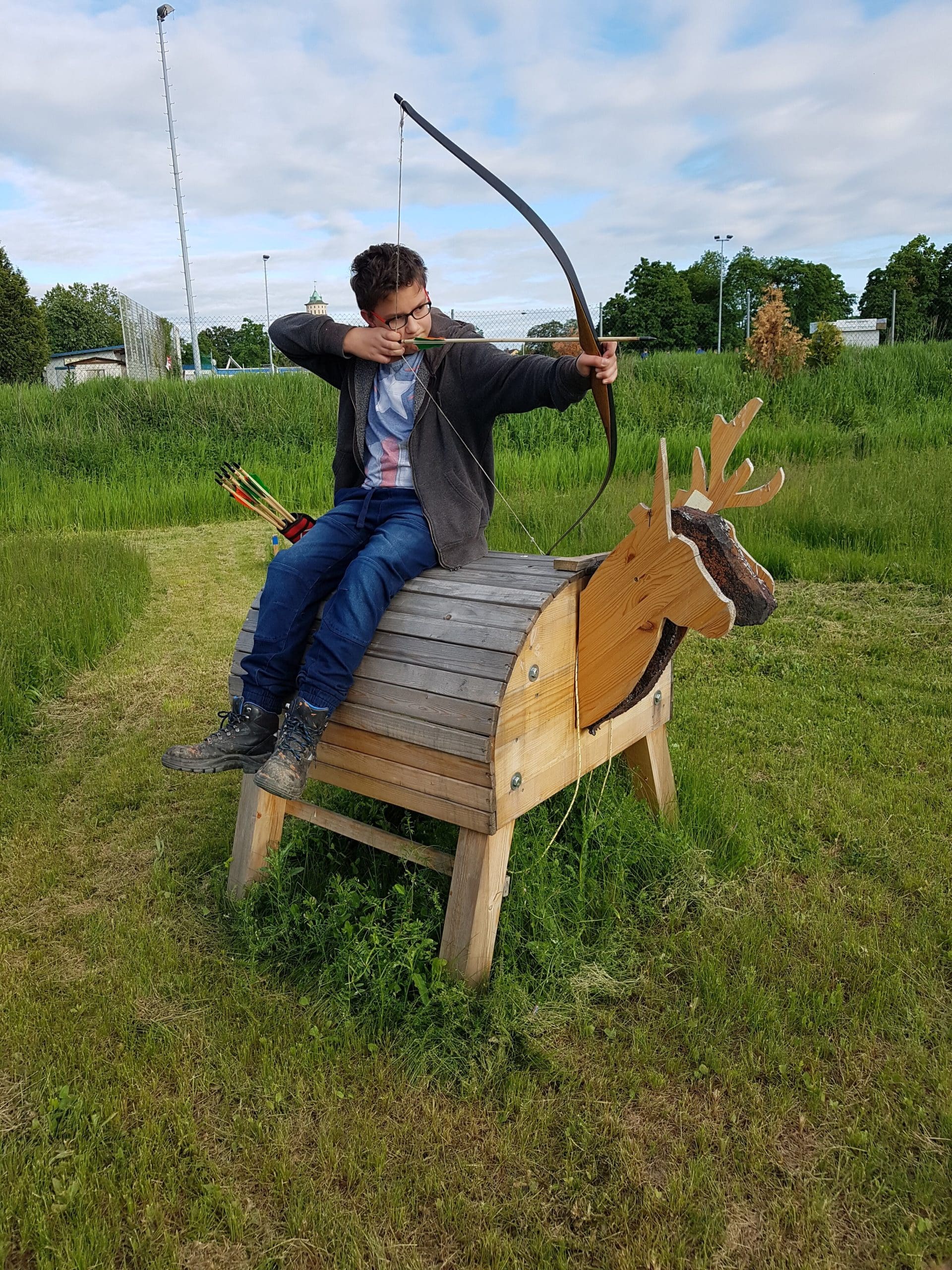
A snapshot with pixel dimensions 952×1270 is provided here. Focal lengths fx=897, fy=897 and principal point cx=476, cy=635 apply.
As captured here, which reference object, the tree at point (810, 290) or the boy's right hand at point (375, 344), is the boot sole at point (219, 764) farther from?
the tree at point (810, 290)

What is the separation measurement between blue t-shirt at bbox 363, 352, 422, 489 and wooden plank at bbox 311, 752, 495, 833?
2.97ft

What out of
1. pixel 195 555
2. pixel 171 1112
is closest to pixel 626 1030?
pixel 171 1112

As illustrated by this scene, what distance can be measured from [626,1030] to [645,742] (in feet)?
3.30

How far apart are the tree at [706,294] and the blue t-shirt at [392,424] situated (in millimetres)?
63735

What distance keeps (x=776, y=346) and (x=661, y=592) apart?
41.5 feet

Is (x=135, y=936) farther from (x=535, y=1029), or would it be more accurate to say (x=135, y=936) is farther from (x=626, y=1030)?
(x=626, y=1030)

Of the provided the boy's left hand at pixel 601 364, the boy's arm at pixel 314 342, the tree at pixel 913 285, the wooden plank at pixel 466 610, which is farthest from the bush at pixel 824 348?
the tree at pixel 913 285

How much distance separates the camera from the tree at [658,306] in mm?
54562

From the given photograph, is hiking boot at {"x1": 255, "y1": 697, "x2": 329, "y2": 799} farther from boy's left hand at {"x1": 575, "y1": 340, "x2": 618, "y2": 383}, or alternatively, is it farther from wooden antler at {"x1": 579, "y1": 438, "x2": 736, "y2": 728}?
boy's left hand at {"x1": 575, "y1": 340, "x2": 618, "y2": 383}

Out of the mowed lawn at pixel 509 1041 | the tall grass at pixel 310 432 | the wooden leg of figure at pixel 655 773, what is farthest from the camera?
the tall grass at pixel 310 432

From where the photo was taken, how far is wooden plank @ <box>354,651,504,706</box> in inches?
88.0

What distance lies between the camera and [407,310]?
2783mm

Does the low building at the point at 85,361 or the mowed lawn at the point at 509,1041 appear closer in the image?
the mowed lawn at the point at 509,1041

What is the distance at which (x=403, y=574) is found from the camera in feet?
8.66
